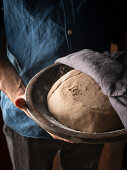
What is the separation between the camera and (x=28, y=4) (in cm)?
72

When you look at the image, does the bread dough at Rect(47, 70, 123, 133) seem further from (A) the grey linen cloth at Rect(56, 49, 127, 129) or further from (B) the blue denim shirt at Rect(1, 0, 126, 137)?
(B) the blue denim shirt at Rect(1, 0, 126, 137)

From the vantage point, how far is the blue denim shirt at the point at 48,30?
72cm

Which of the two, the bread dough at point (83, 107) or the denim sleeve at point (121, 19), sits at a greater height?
the denim sleeve at point (121, 19)

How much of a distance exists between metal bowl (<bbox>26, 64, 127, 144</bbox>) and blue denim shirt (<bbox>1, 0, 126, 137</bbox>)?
0.11m

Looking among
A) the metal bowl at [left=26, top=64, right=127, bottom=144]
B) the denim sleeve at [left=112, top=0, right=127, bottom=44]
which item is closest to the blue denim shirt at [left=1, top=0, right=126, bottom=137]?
the denim sleeve at [left=112, top=0, right=127, bottom=44]

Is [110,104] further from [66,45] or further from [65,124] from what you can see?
[66,45]

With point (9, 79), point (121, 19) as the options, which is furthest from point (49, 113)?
point (121, 19)

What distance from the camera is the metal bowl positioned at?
1.53ft

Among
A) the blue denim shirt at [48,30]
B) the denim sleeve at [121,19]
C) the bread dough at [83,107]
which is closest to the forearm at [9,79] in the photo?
the blue denim shirt at [48,30]

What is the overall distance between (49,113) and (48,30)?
29 centimetres

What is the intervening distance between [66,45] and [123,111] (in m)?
0.33

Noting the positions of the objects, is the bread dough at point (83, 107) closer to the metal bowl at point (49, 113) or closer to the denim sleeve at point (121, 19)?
the metal bowl at point (49, 113)

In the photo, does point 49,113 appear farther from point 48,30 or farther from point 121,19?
point 121,19

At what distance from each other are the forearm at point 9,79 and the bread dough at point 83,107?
161mm
